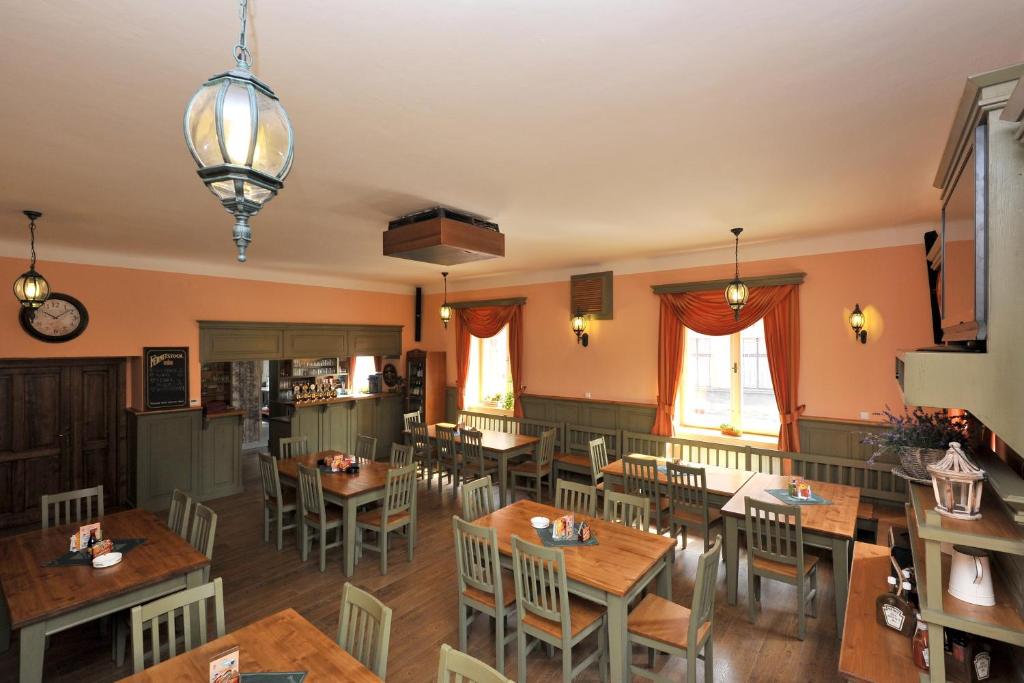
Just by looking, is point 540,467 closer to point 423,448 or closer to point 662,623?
point 423,448

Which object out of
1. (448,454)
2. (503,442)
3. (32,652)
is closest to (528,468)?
(503,442)

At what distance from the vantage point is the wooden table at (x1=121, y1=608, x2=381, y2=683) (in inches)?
74.7

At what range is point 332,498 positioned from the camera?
4.28 meters

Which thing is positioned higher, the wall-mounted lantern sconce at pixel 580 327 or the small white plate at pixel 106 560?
the wall-mounted lantern sconce at pixel 580 327

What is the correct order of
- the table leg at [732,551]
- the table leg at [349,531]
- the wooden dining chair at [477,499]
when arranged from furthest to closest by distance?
1. the table leg at [349,531]
2. the table leg at [732,551]
3. the wooden dining chair at [477,499]

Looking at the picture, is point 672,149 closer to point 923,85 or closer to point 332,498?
point 923,85

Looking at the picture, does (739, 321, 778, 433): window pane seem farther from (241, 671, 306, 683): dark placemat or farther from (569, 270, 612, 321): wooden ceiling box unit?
(241, 671, 306, 683): dark placemat

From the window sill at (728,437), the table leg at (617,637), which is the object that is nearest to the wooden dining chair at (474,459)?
the window sill at (728,437)

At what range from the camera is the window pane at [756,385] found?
→ 525 cm

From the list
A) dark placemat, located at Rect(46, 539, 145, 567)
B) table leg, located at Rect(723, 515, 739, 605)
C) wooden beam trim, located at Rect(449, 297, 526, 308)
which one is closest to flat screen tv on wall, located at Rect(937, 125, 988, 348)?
table leg, located at Rect(723, 515, 739, 605)

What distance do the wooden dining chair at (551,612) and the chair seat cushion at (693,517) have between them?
66.2 inches

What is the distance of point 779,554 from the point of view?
3.32 m

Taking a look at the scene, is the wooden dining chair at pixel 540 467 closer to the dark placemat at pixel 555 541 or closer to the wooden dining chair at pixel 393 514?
the wooden dining chair at pixel 393 514

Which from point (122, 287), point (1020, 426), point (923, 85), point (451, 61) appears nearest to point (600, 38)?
point (451, 61)
